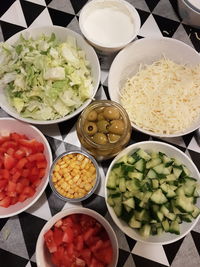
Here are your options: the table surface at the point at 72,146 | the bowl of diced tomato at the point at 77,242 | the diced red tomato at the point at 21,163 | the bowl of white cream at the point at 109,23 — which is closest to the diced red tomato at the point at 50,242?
the bowl of diced tomato at the point at 77,242

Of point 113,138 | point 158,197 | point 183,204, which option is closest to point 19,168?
point 113,138

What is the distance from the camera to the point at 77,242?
1.68 m

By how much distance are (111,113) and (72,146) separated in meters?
0.36

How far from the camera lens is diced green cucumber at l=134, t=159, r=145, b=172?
5.35 feet

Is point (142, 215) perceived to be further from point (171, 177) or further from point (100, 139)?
point (100, 139)

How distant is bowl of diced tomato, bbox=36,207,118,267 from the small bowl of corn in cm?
8

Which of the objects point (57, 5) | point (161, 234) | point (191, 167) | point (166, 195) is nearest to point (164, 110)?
point (191, 167)

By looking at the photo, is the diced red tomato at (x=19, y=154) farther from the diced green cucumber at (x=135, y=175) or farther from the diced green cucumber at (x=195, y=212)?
the diced green cucumber at (x=195, y=212)

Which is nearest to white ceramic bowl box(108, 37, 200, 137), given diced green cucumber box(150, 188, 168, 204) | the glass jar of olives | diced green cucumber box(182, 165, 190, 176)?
the glass jar of olives

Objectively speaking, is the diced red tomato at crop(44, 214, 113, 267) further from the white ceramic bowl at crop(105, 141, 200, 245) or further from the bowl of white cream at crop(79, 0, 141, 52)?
the bowl of white cream at crop(79, 0, 141, 52)

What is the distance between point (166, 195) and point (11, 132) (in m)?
0.90

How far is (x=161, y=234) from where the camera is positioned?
1.66 metres

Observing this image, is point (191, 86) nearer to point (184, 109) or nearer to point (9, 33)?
point (184, 109)

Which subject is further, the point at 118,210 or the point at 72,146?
the point at 72,146
